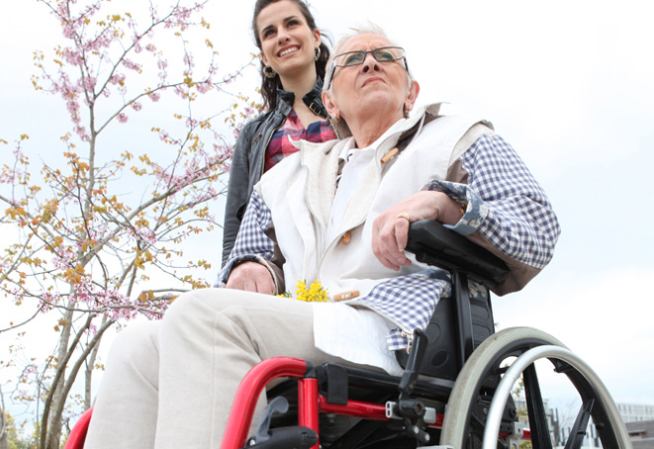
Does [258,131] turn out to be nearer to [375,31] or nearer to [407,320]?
[375,31]

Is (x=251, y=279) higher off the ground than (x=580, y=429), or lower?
higher

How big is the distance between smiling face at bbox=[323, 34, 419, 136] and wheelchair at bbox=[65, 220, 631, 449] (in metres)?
0.63

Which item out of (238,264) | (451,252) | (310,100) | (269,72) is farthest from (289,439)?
(269,72)

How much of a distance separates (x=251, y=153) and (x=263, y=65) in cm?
43

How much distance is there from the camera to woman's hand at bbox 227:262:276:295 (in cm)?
169

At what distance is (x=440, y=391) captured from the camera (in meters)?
1.25

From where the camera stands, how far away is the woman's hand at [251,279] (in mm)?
1688

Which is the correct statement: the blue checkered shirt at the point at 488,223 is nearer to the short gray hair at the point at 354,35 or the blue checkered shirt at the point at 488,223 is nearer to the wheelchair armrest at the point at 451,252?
the wheelchair armrest at the point at 451,252

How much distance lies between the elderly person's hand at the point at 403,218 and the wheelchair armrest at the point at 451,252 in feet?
0.10

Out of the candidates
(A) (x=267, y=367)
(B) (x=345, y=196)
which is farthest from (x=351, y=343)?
(B) (x=345, y=196)

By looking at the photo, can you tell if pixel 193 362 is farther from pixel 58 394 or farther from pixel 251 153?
pixel 58 394

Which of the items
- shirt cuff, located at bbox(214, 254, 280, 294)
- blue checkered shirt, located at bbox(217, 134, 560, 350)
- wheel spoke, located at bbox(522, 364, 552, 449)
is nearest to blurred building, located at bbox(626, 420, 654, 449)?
wheel spoke, located at bbox(522, 364, 552, 449)

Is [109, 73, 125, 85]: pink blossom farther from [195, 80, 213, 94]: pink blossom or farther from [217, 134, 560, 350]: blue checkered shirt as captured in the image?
[217, 134, 560, 350]: blue checkered shirt

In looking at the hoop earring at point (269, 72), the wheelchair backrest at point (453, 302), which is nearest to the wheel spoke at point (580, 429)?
the wheelchair backrest at point (453, 302)
